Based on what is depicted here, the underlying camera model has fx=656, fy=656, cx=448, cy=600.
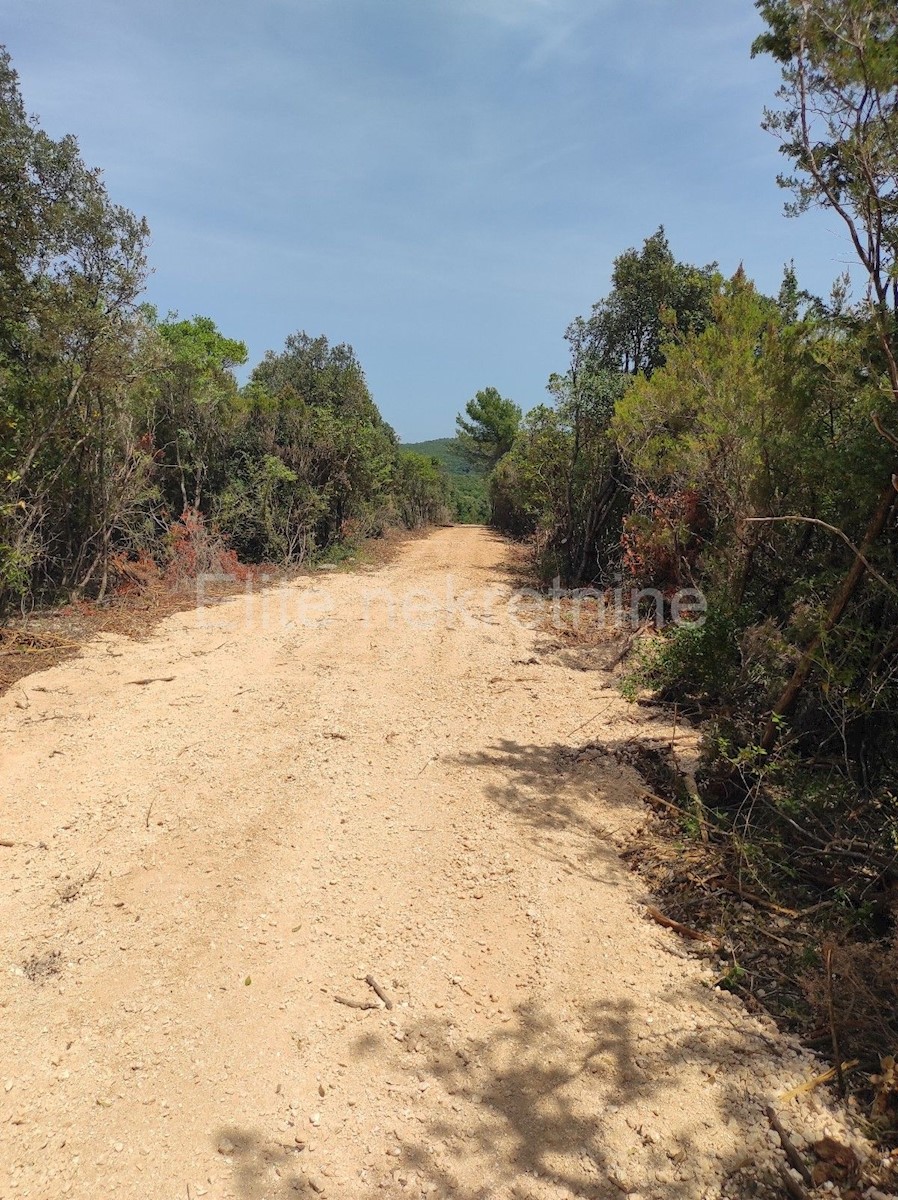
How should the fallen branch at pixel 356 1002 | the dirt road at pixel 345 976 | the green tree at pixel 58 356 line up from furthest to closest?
1. the green tree at pixel 58 356
2. the fallen branch at pixel 356 1002
3. the dirt road at pixel 345 976

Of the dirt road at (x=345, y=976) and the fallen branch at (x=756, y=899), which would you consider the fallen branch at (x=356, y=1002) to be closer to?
the dirt road at (x=345, y=976)

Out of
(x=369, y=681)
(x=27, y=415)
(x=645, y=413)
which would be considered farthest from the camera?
(x=645, y=413)

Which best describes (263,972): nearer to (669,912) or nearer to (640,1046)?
(640,1046)

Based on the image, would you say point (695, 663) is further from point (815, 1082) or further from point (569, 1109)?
point (569, 1109)

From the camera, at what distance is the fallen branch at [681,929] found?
293 cm

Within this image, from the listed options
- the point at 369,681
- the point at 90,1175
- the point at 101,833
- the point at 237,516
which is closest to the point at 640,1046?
the point at 90,1175

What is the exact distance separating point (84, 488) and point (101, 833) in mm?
6428

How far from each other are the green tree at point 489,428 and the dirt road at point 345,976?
33.4m

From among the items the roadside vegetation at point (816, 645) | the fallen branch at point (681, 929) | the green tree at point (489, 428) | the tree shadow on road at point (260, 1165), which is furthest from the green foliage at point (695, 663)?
the green tree at point (489, 428)

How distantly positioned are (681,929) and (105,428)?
878cm

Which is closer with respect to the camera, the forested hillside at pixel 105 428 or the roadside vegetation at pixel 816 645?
the roadside vegetation at pixel 816 645

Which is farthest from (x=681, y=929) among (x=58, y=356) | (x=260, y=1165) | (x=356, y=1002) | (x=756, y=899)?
(x=58, y=356)

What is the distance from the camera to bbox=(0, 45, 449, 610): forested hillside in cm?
707

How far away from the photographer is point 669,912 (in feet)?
10.3
